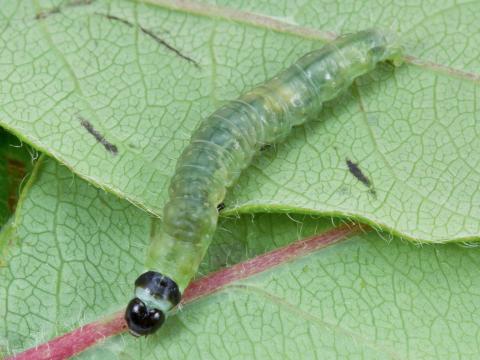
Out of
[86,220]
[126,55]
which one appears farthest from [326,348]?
[126,55]

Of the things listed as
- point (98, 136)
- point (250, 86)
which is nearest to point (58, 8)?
point (98, 136)

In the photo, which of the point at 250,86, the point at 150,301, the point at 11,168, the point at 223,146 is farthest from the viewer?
the point at 11,168

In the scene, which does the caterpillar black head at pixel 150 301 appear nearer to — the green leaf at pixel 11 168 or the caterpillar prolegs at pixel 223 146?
the caterpillar prolegs at pixel 223 146

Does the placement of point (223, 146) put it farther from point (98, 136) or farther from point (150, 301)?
point (150, 301)

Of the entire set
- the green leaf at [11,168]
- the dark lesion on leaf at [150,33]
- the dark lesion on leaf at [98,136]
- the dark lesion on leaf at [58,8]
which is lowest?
the green leaf at [11,168]

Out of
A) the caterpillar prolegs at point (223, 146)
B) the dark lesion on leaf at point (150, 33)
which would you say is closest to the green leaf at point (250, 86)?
the dark lesion on leaf at point (150, 33)

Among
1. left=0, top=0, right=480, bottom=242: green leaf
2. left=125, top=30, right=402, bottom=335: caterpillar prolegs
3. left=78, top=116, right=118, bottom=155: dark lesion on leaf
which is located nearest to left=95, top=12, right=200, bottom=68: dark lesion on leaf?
left=0, top=0, right=480, bottom=242: green leaf

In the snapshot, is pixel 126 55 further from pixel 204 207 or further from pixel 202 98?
pixel 204 207
